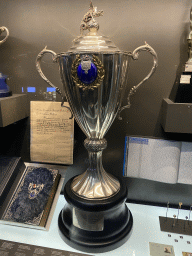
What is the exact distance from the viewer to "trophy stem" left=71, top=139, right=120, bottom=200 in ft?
2.84

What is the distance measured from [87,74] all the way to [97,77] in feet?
0.12

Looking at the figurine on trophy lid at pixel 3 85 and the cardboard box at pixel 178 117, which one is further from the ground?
the figurine on trophy lid at pixel 3 85

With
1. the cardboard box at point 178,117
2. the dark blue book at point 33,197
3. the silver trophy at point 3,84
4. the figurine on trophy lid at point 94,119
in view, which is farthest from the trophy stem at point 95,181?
the silver trophy at point 3,84

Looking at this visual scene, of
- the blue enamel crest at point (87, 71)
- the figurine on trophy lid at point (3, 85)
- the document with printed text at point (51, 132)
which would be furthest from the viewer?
the document with printed text at point (51, 132)

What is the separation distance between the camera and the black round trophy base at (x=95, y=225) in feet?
2.66

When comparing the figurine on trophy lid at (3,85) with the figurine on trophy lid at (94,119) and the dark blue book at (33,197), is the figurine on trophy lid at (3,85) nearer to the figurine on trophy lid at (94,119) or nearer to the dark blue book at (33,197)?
the figurine on trophy lid at (94,119)

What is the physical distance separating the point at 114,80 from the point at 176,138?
48 cm

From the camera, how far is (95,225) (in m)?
0.83

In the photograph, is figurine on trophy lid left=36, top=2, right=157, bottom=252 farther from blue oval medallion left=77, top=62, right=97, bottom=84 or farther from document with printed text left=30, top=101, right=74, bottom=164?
document with printed text left=30, top=101, right=74, bottom=164

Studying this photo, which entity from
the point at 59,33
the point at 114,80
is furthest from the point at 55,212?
the point at 59,33

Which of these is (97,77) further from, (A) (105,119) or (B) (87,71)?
(A) (105,119)

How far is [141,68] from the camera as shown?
3.12 ft

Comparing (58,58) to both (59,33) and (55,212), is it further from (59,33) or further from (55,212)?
(55,212)

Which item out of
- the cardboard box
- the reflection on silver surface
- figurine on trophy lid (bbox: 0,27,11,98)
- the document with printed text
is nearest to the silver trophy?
figurine on trophy lid (bbox: 0,27,11,98)
